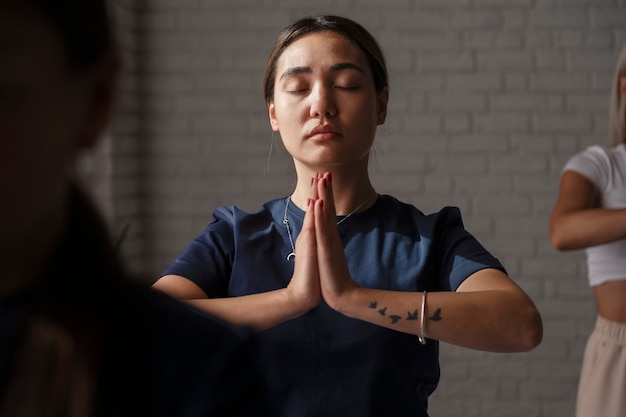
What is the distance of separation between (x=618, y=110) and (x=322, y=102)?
1330 millimetres

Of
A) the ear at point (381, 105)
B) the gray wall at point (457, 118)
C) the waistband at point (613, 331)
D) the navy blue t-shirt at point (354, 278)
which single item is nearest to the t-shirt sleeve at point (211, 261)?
the navy blue t-shirt at point (354, 278)

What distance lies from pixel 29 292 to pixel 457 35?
145 inches

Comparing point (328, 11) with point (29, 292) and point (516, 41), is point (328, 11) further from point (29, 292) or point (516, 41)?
point (29, 292)

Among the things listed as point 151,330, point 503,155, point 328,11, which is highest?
point 328,11

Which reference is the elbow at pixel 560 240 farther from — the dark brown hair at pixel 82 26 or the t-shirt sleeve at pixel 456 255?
the dark brown hair at pixel 82 26

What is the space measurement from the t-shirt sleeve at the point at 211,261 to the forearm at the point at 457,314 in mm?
263

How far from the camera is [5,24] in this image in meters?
0.46

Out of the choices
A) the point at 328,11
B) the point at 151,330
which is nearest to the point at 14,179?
the point at 151,330

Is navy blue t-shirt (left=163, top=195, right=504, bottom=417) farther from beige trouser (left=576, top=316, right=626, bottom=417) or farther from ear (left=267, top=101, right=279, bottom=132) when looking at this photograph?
beige trouser (left=576, top=316, right=626, bottom=417)

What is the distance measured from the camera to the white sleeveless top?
2.41 m

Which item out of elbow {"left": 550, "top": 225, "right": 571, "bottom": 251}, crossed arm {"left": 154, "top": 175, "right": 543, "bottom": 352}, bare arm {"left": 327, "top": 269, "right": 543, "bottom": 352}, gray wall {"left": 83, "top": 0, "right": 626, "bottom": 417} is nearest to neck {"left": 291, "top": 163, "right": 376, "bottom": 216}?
crossed arm {"left": 154, "top": 175, "right": 543, "bottom": 352}

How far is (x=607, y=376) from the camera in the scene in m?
2.46

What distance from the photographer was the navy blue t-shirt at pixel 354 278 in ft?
4.79

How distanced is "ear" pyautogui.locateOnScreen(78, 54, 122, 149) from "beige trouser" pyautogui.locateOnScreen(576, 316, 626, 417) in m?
2.22
